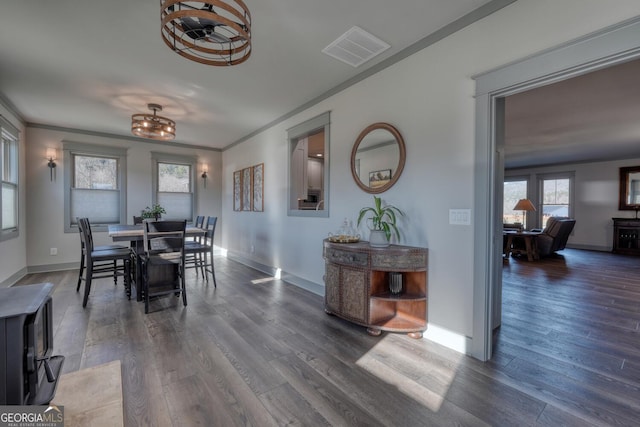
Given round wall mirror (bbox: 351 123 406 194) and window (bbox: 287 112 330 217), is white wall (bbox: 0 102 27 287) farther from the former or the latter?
round wall mirror (bbox: 351 123 406 194)

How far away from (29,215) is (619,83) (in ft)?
28.6

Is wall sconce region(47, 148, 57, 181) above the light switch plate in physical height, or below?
above

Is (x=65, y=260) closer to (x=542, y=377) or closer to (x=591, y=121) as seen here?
(x=542, y=377)

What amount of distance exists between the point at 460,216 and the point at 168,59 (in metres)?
3.12

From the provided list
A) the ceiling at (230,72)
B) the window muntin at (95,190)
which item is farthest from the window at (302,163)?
the window muntin at (95,190)

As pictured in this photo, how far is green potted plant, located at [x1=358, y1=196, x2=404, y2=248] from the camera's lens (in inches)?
104

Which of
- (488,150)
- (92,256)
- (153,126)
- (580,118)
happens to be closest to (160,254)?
(92,256)

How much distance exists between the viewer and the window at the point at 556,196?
8570 mm

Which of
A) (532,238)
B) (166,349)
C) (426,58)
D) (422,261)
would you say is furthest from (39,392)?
(532,238)

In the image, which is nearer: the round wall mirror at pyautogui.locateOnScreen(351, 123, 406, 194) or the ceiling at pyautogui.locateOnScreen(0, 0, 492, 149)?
the ceiling at pyautogui.locateOnScreen(0, 0, 492, 149)

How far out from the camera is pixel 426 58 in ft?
8.22

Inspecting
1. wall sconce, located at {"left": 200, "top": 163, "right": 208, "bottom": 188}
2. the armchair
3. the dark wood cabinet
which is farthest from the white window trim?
wall sconce, located at {"left": 200, "top": 163, "right": 208, "bottom": 188}

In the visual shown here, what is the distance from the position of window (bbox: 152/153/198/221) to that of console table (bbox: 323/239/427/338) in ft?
16.2

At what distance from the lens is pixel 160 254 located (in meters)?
3.26
